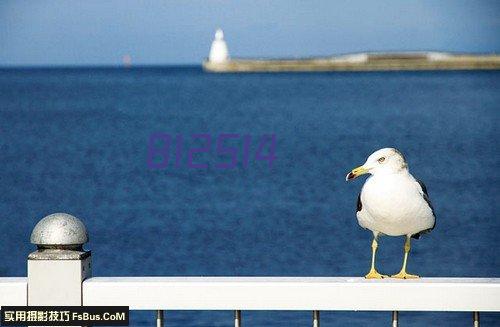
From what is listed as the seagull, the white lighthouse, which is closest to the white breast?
the seagull

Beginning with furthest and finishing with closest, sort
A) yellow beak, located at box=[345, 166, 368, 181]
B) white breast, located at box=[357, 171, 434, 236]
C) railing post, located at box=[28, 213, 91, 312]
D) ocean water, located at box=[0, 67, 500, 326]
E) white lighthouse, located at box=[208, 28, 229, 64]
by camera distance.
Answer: white lighthouse, located at box=[208, 28, 229, 64] → ocean water, located at box=[0, 67, 500, 326] → yellow beak, located at box=[345, 166, 368, 181] → white breast, located at box=[357, 171, 434, 236] → railing post, located at box=[28, 213, 91, 312]

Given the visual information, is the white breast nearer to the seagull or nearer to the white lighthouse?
the seagull

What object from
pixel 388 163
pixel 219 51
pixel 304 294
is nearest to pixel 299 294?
pixel 304 294

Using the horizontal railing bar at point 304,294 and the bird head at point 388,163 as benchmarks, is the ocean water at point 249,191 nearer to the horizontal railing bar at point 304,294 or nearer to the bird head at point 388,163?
the bird head at point 388,163

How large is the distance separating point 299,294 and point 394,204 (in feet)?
1.90

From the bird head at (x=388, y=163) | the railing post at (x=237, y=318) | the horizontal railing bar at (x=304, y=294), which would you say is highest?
the bird head at (x=388, y=163)

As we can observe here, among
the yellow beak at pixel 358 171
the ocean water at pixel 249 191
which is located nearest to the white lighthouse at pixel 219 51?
the ocean water at pixel 249 191

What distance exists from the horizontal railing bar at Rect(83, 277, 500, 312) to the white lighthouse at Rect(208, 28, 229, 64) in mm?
104206

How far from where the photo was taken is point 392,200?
15.4 ft

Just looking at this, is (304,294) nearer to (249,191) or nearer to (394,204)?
(394,204)

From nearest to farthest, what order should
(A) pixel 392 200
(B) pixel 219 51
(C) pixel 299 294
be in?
1. (C) pixel 299 294
2. (A) pixel 392 200
3. (B) pixel 219 51

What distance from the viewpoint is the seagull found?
15.5 feet

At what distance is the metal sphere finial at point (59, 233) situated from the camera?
4477 millimetres

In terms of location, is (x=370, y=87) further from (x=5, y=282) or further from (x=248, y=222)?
(x=5, y=282)
